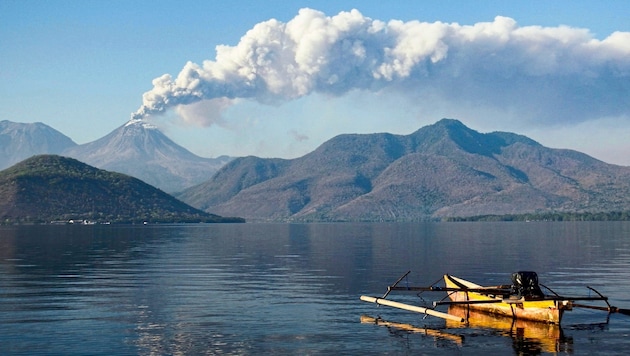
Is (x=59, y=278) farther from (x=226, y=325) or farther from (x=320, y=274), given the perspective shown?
(x=226, y=325)

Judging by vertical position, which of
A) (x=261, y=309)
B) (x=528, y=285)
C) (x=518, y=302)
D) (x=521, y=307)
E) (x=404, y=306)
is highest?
(x=528, y=285)

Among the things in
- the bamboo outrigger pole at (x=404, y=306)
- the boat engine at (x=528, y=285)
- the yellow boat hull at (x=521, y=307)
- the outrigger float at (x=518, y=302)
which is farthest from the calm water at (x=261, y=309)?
the boat engine at (x=528, y=285)

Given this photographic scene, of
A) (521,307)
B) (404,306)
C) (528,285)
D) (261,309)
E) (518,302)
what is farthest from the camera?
(261,309)

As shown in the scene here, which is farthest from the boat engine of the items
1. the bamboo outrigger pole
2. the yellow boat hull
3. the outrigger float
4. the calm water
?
the bamboo outrigger pole

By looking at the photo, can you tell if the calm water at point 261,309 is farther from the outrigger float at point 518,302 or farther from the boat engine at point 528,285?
the boat engine at point 528,285

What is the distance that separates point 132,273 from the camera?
101 meters

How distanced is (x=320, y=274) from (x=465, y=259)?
3668cm

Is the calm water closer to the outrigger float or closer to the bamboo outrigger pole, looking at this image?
the bamboo outrigger pole

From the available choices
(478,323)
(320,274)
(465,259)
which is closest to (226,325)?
(478,323)

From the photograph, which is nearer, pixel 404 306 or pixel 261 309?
pixel 404 306

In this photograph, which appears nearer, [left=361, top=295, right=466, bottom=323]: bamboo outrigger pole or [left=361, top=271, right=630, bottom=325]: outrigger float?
[left=361, top=295, right=466, bottom=323]: bamboo outrigger pole

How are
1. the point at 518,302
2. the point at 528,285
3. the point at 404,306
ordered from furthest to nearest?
the point at 528,285
the point at 404,306
the point at 518,302

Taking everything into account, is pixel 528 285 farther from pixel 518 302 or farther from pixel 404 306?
pixel 404 306

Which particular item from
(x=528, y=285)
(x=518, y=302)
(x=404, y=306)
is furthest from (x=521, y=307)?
(x=404, y=306)
